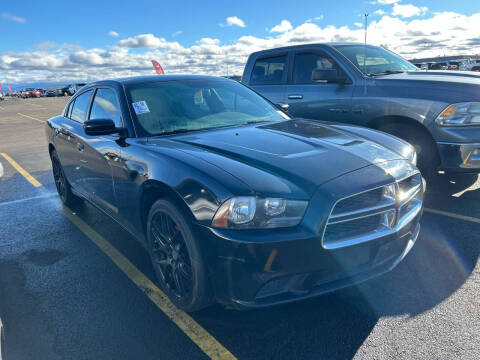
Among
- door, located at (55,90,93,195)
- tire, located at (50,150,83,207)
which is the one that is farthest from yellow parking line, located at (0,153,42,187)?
door, located at (55,90,93,195)

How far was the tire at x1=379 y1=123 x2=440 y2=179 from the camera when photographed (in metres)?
4.55

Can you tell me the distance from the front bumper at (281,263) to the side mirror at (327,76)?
10.3 feet

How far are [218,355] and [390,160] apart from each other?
5.53ft

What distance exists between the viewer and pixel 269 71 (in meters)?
6.43

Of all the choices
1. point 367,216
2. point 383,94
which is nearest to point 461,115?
point 383,94

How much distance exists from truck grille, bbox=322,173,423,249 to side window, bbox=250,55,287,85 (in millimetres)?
4022

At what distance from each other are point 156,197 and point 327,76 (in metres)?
3.31

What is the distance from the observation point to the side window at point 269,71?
6215 millimetres

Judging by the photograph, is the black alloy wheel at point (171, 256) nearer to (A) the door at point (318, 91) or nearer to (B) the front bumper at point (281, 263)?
(B) the front bumper at point (281, 263)

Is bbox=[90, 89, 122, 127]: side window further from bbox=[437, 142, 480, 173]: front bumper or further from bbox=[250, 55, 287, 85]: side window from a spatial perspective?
bbox=[437, 142, 480, 173]: front bumper

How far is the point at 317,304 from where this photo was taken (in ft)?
9.00

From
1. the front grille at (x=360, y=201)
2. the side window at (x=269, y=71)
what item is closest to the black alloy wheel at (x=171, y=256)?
the front grille at (x=360, y=201)

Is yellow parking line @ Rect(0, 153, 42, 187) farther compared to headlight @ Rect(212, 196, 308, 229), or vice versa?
yellow parking line @ Rect(0, 153, 42, 187)

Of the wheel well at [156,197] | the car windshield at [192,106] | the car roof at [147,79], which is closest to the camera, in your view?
the wheel well at [156,197]
